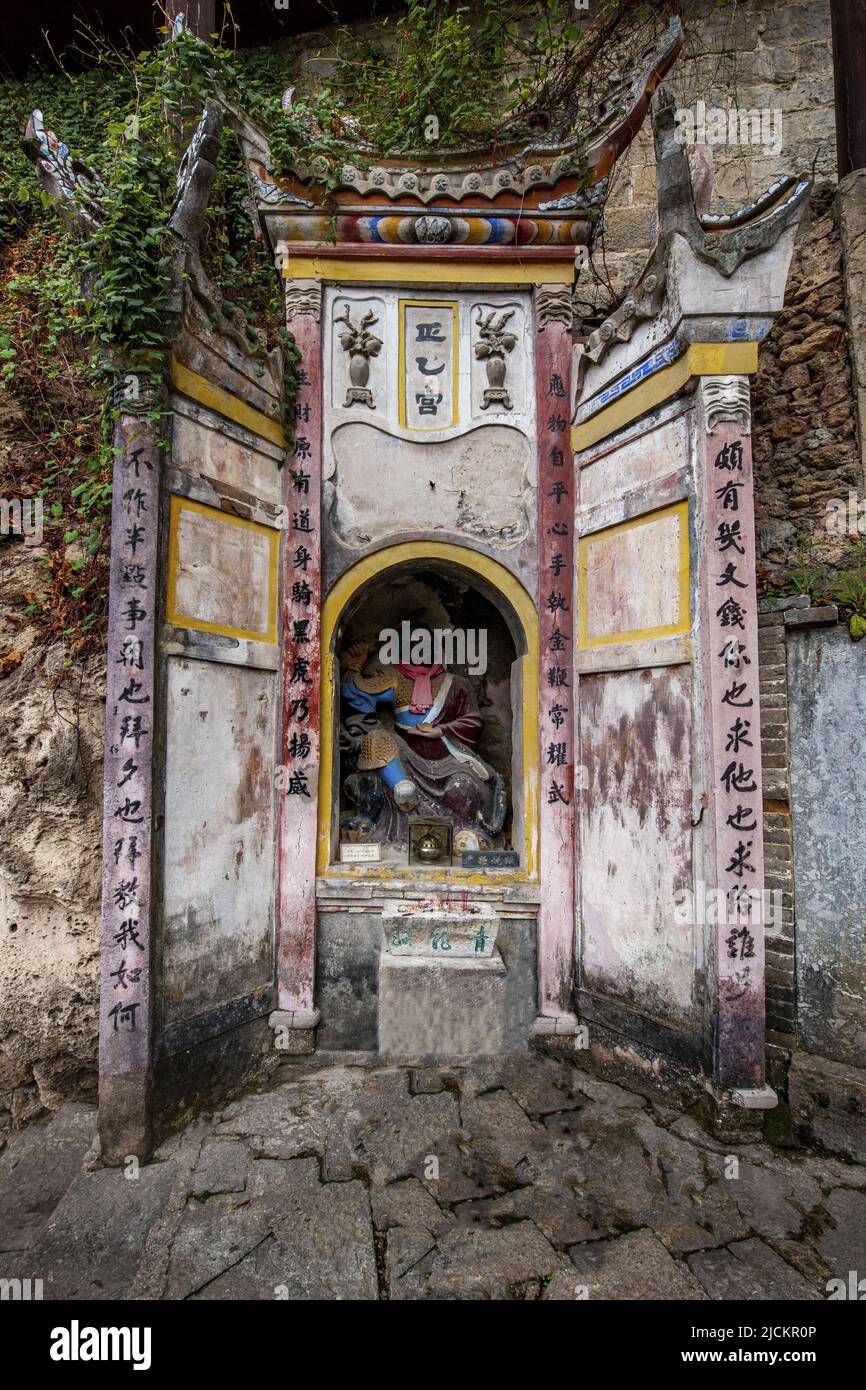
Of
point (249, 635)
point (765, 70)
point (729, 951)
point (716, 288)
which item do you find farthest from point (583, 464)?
point (765, 70)

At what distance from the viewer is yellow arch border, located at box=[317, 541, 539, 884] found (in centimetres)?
481

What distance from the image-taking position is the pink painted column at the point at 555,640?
186 inches

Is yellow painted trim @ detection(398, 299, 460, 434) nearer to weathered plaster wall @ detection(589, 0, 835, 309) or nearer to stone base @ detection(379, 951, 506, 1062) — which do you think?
weathered plaster wall @ detection(589, 0, 835, 309)

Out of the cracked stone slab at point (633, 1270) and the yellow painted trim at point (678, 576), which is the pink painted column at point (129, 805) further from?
the yellow painted trim at point (678, 576)

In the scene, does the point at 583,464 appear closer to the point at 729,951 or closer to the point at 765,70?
the point at 729,951

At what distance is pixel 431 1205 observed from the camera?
133 inches

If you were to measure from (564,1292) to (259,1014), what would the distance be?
94.3 inches

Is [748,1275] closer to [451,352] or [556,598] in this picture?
[556,598]

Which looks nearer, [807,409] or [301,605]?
[301,605]

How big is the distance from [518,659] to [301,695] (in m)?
1.67

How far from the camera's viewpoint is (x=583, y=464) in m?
4.89
